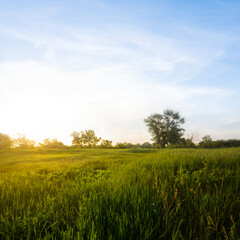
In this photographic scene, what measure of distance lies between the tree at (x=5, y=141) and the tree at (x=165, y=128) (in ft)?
130

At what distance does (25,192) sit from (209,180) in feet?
14.2

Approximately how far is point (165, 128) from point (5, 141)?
44612 mm

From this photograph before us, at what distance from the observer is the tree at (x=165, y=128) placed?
54744 mm

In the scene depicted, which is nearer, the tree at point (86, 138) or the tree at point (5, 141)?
the tree at point (5, 141)

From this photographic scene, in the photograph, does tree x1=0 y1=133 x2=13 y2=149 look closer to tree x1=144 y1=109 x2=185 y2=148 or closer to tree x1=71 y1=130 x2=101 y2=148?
tree x1=71 y1=130 x2=101 y2=148

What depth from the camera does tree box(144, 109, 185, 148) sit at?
54.7 meters

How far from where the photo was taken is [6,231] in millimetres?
2176

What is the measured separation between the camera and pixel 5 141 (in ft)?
110

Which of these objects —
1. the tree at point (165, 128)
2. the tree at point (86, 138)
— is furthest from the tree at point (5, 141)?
the tree at point (165, 128)

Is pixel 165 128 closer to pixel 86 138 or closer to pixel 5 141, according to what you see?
pixel 86 138

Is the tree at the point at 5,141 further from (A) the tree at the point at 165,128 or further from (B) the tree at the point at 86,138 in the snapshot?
(A) the tree at the point at 165,128

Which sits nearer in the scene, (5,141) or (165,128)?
(5,141)

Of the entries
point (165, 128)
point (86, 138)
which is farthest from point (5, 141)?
point (165, 128)

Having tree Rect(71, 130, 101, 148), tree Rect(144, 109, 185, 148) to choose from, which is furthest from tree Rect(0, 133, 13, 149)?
tree Rect(144, 109, 185, 148)
